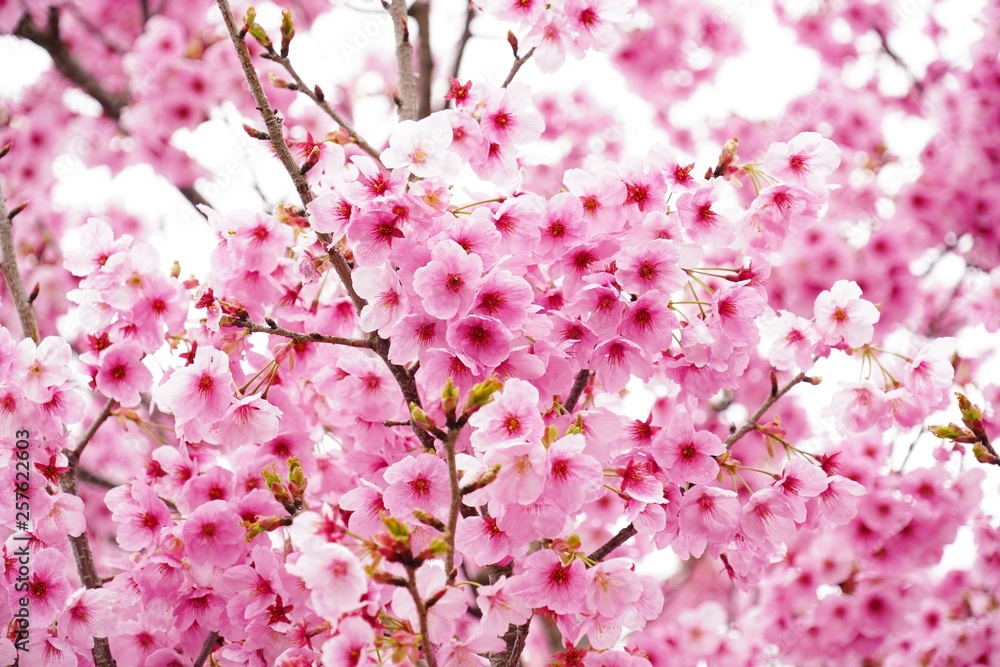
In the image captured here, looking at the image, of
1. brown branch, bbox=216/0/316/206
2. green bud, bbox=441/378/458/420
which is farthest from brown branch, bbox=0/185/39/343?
green bud, bbox=441/378/458/420

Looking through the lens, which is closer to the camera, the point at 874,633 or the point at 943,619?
the point at 874,633

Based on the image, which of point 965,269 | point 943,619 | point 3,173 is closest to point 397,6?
point 943,619

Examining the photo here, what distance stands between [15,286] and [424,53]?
2719 mm

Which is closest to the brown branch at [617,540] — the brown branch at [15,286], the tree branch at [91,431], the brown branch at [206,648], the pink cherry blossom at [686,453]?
the pink cherry blossom at [686,453]

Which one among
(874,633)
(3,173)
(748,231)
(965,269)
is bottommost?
(874,633)

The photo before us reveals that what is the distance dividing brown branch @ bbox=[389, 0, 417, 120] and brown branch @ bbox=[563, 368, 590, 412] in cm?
97

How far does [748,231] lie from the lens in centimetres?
233

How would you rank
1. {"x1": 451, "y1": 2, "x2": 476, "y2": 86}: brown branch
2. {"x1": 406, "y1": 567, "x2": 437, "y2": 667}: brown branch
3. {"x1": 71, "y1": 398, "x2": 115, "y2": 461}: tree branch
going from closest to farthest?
{"x1": 406, "y1": 567, "x2": 437, "y2": 667}: brown branch, {"x1": 71, "y1": 398, "x2": 115, "y2": 461}: tree branch, {"x1": 451, "y1": 2, "x2": 476, "y2": 86}: brown branch

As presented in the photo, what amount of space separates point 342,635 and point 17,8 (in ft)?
13.7

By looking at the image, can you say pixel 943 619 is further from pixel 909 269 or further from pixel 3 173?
pixel 3 173

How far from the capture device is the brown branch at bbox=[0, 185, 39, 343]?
Result: 2.47 metres

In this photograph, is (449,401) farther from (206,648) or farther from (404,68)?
(404,68)

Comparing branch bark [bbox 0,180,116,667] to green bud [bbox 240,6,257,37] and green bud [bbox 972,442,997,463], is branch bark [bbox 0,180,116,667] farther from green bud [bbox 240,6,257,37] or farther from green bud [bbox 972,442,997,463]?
green bud [bbox 972,442,997,463]

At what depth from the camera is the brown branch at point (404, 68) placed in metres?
2.58
